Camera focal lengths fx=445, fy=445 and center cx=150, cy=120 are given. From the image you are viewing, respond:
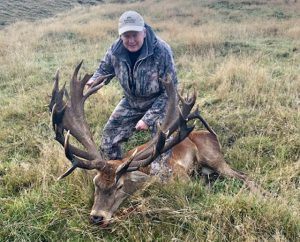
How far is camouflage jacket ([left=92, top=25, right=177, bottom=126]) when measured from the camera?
527cm

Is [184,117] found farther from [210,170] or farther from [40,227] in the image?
[40,227]

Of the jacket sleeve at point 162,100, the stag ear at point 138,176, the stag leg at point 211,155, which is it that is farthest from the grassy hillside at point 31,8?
the stag ear at point 138,176

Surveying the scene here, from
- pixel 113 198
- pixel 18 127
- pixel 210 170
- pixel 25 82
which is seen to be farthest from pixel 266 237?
pixel 25 82

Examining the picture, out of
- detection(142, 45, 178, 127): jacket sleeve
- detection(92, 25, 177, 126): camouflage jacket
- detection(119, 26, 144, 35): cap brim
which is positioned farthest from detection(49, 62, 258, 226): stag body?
detection(119, 26, 144, 35): cap brim

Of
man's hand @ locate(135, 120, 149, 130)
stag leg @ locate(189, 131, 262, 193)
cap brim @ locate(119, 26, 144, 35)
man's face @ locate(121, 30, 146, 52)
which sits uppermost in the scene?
cap brim @ locate(119, 26, 144, 35)

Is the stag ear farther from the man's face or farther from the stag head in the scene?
the man's face

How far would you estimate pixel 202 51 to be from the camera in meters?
11.1

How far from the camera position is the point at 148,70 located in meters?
5.34

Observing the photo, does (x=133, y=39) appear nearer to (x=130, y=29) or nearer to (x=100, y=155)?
(x=130, y=29)

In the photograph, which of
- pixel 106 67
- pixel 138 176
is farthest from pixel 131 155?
pixel 106 67

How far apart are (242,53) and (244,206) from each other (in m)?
7.10

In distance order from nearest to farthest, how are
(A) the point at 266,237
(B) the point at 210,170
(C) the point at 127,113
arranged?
1. (A) the point at 266,237
2. (B) the point at 210,170
3. (C) the point at 127,113

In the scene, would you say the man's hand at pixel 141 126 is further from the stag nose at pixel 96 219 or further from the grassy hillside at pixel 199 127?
the stag nose at pixel 96 219

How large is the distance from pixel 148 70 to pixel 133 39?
42cm
